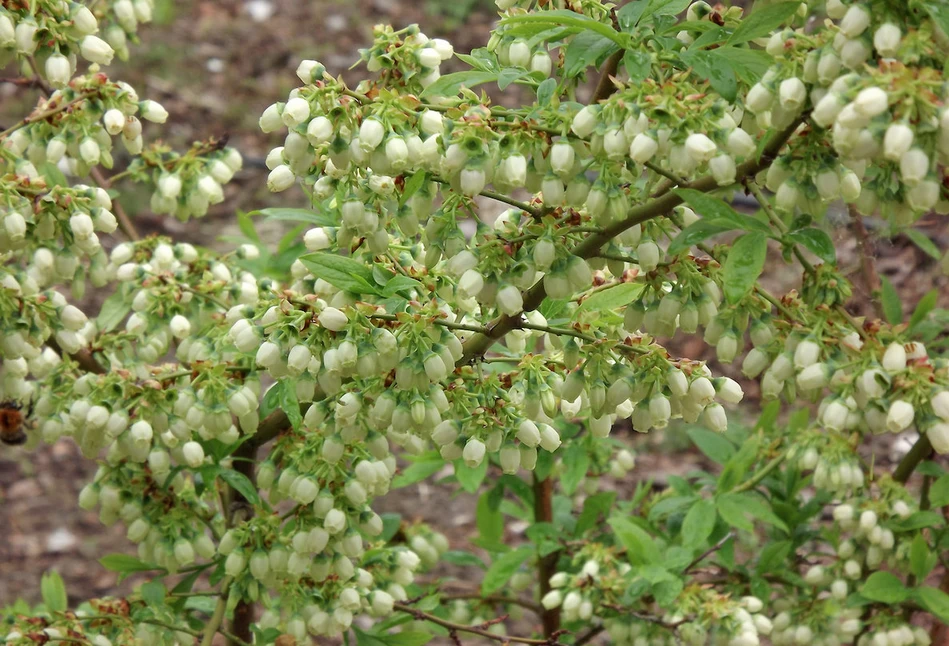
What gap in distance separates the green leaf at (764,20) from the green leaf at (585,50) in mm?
207

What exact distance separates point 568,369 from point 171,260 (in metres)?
1.27

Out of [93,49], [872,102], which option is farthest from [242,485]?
[872,102]

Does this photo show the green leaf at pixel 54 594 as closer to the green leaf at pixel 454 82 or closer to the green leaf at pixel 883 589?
the green leaf at pixel 454 82

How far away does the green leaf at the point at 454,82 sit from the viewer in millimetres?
1862

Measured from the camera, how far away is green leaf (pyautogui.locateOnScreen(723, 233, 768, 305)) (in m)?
1.75

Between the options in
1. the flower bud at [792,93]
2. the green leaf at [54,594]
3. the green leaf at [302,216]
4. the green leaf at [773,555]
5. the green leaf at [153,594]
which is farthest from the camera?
the green leaf at [54,594]

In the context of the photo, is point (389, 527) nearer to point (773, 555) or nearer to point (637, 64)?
point (773, 555)

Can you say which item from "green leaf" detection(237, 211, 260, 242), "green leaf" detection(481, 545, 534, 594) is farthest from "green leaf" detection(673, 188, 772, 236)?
"green leaf" detection(237, 211, 260, 242)

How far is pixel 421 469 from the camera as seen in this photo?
3.32 metres

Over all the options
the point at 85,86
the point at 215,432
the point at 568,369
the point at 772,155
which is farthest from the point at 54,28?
the point at 772,155

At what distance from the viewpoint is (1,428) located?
2934 millimetres

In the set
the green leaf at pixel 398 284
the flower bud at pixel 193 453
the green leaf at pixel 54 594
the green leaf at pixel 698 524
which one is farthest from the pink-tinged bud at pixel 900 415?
the green leaf at pixel 54 594

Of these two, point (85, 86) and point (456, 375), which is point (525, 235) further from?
point (85, 86)

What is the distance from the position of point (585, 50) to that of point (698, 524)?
1580 millimetres
